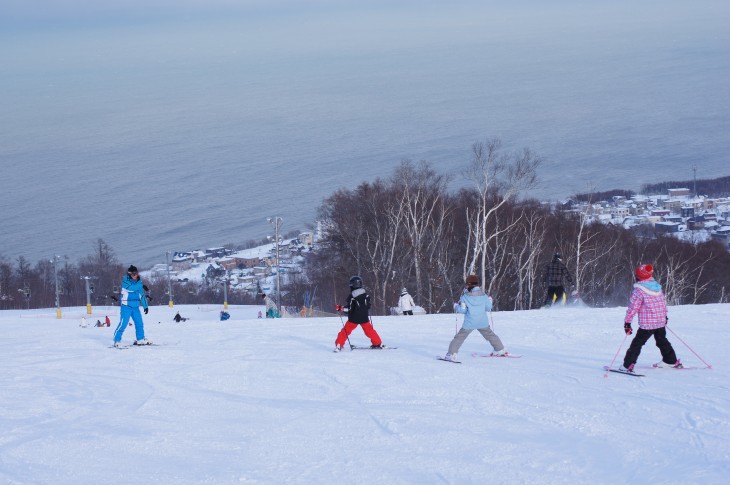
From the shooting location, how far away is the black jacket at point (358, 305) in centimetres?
1033

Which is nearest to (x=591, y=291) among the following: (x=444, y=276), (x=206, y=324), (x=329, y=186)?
(x=444, y=276)

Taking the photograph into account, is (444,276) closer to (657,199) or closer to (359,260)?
(359,260)

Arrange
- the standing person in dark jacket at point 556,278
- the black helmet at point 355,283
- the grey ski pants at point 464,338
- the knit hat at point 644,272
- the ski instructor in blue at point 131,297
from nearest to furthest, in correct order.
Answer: the knit hat at point 644,272, the grey ski pants at point 464,338, the black helmet at point 355,283, the ski instructor in blue at point 131,297, the standing person in dark jacket at point 556,278

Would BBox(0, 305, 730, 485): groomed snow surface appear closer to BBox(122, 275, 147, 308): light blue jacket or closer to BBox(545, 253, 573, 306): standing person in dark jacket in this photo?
BBox(122, 275, 147, 308): light blue jacket

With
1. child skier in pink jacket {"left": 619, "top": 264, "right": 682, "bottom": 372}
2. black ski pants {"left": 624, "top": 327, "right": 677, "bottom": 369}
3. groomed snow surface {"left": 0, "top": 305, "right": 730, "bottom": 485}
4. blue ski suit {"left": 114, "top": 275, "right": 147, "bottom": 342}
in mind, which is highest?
blue ski suit {"left": 114, "top": 275, "right": 147, "bottom": 342}

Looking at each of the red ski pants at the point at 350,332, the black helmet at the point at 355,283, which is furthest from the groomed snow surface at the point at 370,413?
the black helmet at the point at 355,283

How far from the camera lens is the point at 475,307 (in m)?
9.49

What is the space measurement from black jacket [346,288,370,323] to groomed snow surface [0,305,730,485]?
0.50 m

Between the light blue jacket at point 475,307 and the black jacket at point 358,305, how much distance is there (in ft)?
4.35

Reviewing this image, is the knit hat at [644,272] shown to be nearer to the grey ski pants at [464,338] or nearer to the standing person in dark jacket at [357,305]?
the grey ski pants at [464,338]

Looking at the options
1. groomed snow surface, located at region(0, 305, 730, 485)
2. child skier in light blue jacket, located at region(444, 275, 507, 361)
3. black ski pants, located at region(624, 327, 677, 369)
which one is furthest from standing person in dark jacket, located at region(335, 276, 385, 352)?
black ski pants, located at region(624, 327, 677, 369)

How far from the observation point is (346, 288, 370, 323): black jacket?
10.3 metres

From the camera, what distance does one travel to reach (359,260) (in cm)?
3781

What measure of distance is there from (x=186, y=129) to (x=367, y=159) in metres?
54.0
